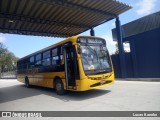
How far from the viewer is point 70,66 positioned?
30.5ft

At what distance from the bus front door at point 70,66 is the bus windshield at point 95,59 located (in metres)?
0.59

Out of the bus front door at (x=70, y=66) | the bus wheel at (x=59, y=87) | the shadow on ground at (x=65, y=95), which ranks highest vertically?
the bus front door at (x=70, y=66)

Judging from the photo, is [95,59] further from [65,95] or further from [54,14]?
[54,14]

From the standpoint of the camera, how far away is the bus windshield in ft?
29.0

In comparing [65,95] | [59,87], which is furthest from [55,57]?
[65,95]

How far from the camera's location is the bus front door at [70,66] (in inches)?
355

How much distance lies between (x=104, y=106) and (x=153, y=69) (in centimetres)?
1029

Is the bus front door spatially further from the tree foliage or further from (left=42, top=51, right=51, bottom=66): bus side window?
the tree foliage


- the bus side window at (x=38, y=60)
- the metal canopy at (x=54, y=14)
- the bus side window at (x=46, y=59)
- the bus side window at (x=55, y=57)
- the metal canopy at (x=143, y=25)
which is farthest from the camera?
the metal canopy at (x=143, y=25)

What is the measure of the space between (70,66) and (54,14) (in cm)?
852

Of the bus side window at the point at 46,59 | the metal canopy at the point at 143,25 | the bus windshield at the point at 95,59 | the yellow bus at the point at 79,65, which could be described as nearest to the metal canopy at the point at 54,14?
the metal canopy at the point at 143,25

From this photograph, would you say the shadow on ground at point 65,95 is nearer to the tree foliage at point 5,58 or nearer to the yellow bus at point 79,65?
the yellow bus at point 79,65

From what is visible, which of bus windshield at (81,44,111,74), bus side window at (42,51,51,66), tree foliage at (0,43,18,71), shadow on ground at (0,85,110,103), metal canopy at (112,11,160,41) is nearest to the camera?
bus windshield at (81,44,111,74)

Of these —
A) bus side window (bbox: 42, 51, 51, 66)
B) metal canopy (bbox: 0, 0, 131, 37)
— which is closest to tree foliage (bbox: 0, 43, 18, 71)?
metal canopy (bbox: 0, 0, 131, 37)
